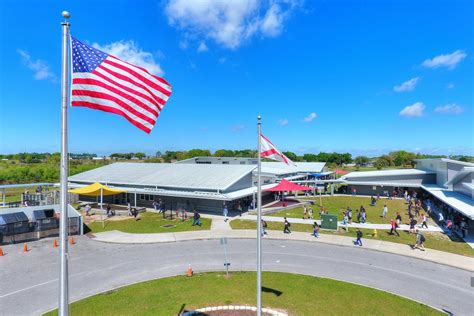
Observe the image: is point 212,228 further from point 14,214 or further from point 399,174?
point 399,174

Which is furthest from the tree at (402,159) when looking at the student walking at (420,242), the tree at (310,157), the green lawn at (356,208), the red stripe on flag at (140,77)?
the red stripe on flag at (140,77)

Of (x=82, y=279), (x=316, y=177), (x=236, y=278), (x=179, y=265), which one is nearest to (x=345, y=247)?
(x=236, y=278)

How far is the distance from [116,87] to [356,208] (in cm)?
3425

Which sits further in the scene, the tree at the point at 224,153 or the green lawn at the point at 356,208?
the tree at the point at 224,153

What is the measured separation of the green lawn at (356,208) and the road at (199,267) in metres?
10.3

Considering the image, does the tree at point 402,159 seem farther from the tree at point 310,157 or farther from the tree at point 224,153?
the tree at point 224,153

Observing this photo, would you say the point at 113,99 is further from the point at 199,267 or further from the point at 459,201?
the point at 459,201

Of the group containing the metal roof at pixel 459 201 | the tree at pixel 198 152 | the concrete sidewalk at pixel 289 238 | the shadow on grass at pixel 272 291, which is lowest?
the shadow on grass at pixel 272 291

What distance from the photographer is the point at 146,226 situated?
88.7 feet

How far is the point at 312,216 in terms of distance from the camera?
30922mm

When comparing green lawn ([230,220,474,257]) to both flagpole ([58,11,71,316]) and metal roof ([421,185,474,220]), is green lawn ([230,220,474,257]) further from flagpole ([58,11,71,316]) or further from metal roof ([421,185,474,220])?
flagpole ([58,11,71,316])

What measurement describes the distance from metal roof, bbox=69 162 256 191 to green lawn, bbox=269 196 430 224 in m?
7.46

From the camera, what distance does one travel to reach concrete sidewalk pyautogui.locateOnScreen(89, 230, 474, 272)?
19.3 m

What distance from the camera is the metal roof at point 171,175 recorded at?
34719 mm
